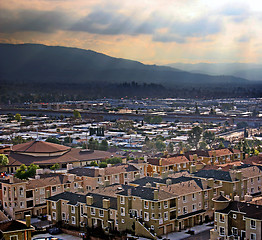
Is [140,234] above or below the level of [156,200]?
below

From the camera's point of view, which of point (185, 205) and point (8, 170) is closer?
point (185, 205)

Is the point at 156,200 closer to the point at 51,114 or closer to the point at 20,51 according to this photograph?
the point at 51,114

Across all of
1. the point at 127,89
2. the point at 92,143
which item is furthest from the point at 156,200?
the point at 127,89

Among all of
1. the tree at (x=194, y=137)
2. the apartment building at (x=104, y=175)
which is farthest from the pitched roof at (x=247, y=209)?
the tree at (x=194, y=137)

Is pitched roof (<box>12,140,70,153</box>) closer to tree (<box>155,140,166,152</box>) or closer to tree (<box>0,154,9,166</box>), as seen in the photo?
tree (<box>0,154,9,166</box>)

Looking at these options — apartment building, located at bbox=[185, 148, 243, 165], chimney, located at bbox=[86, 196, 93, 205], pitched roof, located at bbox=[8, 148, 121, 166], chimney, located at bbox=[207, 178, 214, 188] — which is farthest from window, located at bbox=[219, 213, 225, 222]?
pitched roof, located at bbox=[8, 148, 121, 166]

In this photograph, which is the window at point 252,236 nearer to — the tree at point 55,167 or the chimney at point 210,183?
the chimney at point 210,183
